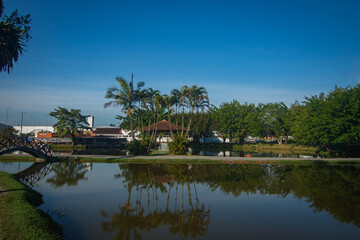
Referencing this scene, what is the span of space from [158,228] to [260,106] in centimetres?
6536

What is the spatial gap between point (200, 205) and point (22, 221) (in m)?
6.41

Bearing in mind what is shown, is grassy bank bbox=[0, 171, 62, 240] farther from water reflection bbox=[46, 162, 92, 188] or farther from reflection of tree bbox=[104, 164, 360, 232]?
water reflection bbox=[46, 162, 92, 188]

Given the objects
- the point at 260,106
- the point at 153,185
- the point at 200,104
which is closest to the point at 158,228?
the point at 153,185

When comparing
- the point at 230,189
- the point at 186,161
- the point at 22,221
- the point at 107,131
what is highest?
the point at 107,131

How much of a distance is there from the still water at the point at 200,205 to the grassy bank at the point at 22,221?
59 cm

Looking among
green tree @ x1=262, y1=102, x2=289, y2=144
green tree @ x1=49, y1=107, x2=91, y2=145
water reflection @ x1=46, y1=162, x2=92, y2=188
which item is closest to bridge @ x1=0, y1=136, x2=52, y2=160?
water reflection @ x1=46, y1=162, x2=92, y2=188

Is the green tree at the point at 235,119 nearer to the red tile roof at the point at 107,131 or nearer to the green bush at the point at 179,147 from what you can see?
the green bush at the point at 179,147

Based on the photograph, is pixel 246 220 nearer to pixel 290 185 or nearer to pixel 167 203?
pixel 167 203

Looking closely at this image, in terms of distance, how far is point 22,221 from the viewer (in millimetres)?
7285

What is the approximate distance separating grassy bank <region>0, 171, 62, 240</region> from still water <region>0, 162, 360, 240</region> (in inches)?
23.2

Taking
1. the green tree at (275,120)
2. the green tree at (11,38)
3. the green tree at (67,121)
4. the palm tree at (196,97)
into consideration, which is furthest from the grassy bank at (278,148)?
the green tree at (11,38)

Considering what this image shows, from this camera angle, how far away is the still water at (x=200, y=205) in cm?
795

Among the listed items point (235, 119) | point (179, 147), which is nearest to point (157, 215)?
point (179, 147)

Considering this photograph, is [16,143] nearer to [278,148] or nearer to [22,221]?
[22,221]
